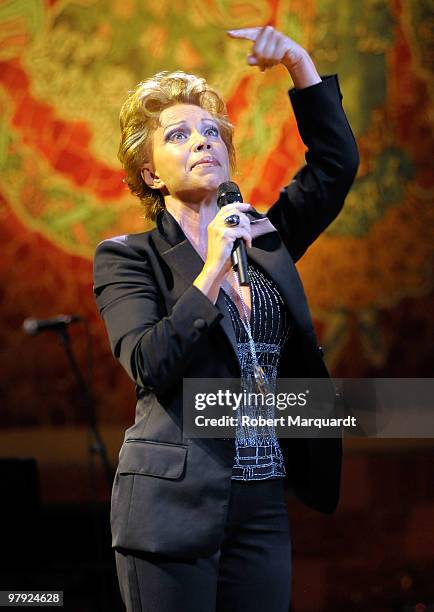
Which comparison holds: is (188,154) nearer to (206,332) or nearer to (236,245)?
(236,245)

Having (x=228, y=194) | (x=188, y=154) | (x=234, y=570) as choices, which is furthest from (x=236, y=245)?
(x=234, y=570)

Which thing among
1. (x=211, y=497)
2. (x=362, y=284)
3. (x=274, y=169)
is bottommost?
(x=211, y=497)

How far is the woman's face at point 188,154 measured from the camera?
4.61 ft

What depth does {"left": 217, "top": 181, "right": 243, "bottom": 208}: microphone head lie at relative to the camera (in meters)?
1.32

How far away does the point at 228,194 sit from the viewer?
1.33 m

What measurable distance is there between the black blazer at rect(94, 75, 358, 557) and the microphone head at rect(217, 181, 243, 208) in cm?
10

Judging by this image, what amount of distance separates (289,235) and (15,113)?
195 centimetres

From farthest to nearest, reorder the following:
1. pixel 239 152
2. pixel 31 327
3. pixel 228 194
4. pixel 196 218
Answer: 1. pixel 239 152
2. pixel 31 327
3. pixel 196 218
4. pixel 228 194

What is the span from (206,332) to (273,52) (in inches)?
20.0

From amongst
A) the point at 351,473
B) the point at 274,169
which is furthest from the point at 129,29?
the point at 351,473

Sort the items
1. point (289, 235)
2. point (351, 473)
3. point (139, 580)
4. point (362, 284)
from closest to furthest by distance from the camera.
A: 1. point (139, 580)
2. point (289, 235)
3. point (351, 473)
4. point (362, 284)

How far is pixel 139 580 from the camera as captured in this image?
1.22m

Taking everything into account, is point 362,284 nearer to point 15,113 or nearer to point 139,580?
point 15,113

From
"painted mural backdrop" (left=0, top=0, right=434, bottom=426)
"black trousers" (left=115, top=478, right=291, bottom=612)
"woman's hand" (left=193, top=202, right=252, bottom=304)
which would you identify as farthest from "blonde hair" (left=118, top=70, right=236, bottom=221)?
"painted mural backdrop" (left=0, top=0, right=434, bottom=426)
